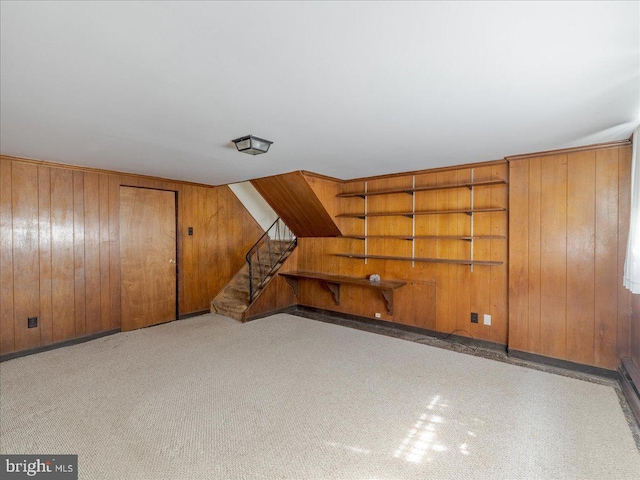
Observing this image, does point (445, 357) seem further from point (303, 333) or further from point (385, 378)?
point (303, 333)

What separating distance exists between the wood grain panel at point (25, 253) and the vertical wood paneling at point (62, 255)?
159 mm

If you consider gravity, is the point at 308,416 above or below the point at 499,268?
below

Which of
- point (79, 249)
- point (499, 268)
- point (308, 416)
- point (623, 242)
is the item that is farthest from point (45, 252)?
point (623, 242)

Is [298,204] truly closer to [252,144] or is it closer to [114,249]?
[252,144]

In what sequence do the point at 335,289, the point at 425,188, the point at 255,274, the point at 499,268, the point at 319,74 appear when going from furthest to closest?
the point at 255,274 → the point at 335,289 → the point at 425,188 → the point at 499,268 → the point at 319,74

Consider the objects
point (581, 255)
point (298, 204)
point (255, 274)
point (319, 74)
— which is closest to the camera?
point (319, 74)

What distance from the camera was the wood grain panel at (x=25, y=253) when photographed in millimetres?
3613

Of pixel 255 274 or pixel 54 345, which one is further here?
pixel 255 274

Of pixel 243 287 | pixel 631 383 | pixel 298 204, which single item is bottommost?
pixel 631 383

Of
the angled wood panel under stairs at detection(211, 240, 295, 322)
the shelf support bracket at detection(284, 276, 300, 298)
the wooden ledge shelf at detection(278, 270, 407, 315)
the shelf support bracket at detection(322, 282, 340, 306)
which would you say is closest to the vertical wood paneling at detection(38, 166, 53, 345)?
the angled wood panel under stairs at detection(211, 240, 295, 322)

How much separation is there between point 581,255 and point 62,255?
5.81 metres

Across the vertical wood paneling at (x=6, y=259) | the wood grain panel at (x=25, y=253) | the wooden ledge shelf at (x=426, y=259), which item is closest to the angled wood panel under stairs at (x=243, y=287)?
the wooden ledge shelf at (x=426, y=259)

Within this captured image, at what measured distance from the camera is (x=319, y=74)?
1760 millimetres

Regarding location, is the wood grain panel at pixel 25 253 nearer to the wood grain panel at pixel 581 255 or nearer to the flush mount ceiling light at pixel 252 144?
the flush mount ceiling light at pixel 252 144
